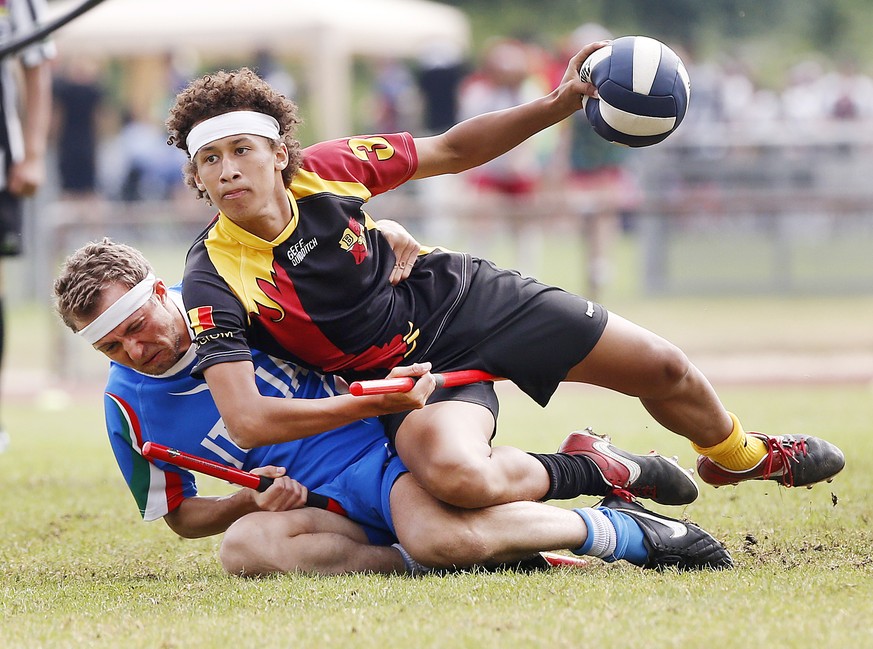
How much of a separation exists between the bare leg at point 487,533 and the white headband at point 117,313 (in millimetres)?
1105

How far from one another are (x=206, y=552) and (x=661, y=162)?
9.61m

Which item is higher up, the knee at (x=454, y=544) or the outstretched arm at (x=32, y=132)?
the outstretched arm at (x=32, y=132)

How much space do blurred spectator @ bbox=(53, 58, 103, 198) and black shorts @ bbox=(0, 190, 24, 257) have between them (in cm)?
1003

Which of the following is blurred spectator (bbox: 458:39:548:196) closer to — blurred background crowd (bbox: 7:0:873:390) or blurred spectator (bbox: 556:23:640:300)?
blurred background crowd (bbox: 7:0:873:390)

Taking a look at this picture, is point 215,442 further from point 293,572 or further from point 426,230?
point 426,230

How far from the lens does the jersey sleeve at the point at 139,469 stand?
4484 millimetres

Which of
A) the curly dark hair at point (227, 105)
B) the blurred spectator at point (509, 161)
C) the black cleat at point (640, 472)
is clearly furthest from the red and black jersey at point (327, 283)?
the blurred spectator at point (509, 161)

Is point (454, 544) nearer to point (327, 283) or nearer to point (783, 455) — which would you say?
point (327, 283)

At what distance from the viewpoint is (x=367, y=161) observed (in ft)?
15.4

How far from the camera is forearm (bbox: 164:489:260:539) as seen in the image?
4.48 metres

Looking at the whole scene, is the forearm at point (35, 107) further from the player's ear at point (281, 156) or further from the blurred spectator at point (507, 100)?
the blurred spectator at point (507, 100)

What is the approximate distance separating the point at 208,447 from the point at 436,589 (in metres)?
1.07

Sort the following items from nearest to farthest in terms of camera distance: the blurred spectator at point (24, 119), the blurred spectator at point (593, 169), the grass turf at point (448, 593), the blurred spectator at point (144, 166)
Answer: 1. the grass turf at point (448, 593)
2. the blurred spectator at point (24, 119)
3. the blurred spectator at point (593, 169)
4. the blurred spectator at point (144, 166)

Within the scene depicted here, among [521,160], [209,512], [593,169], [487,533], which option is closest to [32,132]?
[209,512]
